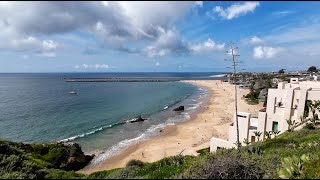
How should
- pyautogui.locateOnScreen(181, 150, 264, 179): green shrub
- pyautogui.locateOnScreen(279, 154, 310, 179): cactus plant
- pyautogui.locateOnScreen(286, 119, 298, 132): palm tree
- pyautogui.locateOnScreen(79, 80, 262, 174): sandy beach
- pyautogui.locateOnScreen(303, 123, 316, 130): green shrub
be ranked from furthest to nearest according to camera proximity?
pyautogui.locateOnScreen(79, 80, 262, 174): sandy beach → pyautogui.locateOnScreen(286, 119, 298, 132): palm tree → pyautogui.locateOnScreen(303, 123, 316, 130): green shrub → pyautogui.locateOnScreen(279, 154, 310, 179): cactus plant → pyautogui.locateOnScreen(181, 150, 264, 179): green shrub

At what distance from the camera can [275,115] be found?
96.7 ft

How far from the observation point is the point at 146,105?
7119 cm

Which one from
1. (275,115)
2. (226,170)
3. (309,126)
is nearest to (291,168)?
(226,170)

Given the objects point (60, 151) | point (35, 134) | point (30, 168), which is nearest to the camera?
point (30, 168)

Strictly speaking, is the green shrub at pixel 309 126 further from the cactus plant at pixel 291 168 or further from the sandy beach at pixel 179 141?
the cactus plant at pixel 291 168

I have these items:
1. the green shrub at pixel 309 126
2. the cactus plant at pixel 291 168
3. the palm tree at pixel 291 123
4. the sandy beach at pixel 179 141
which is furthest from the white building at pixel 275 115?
the cactus plant at pixel 291 168

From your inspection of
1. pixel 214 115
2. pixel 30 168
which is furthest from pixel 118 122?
pixel 30 168

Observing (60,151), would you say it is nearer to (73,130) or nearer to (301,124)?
(73,130)

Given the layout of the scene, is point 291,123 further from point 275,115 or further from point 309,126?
point 309,126

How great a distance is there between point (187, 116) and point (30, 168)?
153 ft

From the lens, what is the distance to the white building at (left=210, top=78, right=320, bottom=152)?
27745 mm

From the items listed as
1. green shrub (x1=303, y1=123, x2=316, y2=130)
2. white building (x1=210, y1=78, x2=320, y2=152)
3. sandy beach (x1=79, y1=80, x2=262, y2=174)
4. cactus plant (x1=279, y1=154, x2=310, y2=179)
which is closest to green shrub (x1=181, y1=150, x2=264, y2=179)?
cactus plant (x1=279, y1=154, x2=310, y2=179)

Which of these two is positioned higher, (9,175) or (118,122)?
(9,175)

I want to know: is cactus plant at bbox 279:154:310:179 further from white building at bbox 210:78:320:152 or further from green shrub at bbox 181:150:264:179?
white building at bbox 210:78:320:152
